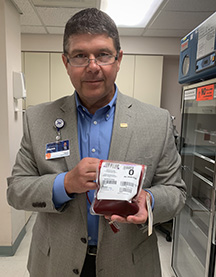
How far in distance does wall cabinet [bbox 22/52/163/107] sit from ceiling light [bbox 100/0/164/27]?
0.72 metres

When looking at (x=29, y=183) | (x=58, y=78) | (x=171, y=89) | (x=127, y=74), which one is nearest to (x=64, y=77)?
(x=58, y=78)

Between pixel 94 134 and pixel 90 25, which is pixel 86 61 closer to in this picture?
pixel 90 25

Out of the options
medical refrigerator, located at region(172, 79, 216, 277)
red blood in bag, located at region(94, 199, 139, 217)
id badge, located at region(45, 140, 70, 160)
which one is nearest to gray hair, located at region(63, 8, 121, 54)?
id badge, located at region(45, 140, 70, 160)

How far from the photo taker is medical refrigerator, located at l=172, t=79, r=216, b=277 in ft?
5.91

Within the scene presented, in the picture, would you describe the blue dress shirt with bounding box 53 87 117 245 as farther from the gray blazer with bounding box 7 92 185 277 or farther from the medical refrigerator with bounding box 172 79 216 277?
the medical refrigerator with bounding box 172 79 216 277

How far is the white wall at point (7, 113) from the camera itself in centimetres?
228

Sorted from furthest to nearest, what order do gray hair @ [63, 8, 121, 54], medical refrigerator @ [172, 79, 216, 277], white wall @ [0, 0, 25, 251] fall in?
white wall @ [0, 0, 25, 251], medical refrigerator @ [172, 79, 216, 277], gray hair @ [63, 8, 121, 54]

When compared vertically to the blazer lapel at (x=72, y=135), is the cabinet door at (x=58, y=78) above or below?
above

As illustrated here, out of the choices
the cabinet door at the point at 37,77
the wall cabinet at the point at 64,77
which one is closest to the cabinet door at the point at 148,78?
the wall cabinet at the point at 64,77

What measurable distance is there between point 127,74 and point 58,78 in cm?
116

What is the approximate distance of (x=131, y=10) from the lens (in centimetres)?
275

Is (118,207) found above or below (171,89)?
below

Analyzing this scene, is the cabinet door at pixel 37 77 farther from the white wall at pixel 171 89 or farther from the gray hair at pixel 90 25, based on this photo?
the gray hair at pixel 90 25

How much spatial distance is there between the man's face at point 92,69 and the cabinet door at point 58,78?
2.97m
